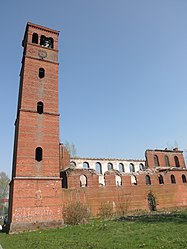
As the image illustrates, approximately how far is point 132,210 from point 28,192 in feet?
42.2

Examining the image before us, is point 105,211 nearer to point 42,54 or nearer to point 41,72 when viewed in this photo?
point 41,72

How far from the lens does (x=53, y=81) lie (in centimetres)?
2022

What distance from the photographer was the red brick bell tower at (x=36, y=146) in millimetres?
15539

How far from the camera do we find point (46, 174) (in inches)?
666

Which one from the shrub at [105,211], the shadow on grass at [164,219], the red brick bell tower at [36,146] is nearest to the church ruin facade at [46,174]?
the red brick bell tower at [36,146]

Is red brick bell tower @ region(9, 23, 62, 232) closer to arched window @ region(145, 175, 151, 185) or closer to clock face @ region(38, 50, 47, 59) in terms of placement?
clock face @ region(38, 50, 47, 59)

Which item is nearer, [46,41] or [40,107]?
[40,107]

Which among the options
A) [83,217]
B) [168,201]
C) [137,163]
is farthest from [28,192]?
[137,163]

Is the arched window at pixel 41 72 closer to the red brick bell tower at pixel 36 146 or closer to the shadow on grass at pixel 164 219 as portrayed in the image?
the red brick bell tower at pixel 36 146

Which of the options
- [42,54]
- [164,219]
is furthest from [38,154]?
[164,219]

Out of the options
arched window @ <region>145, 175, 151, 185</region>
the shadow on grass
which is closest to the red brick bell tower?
the shadow on grass

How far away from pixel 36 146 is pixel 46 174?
7.46 ft

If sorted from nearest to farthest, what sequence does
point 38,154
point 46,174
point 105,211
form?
1. point 46,174
2. point 38,154
3. point 105,211

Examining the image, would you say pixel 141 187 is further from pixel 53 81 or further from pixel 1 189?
pixel 1 189
